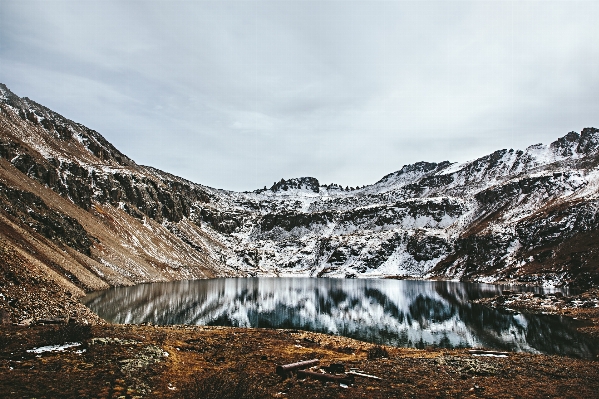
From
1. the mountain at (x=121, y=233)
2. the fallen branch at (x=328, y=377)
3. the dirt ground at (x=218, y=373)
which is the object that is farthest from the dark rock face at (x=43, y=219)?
the fallen branch at (x=328, y=377)

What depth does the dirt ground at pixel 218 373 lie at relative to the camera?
1320 centimetres

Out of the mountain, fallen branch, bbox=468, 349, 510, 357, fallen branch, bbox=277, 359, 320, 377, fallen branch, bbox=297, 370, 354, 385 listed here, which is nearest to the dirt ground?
fallen branch, bbox=297, 370, 354, 385

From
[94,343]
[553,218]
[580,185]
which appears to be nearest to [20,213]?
[94,343]

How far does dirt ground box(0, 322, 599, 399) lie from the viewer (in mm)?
13203

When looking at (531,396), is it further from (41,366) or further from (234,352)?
(41,366)

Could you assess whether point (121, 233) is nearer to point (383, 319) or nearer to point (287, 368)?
point (383, 319)

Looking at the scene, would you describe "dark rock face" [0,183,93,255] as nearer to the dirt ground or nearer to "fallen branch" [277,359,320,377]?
the dirt ground

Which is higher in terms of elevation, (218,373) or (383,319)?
(218,373)

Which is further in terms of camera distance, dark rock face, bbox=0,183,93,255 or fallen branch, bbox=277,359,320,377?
dark rock face, bbox=0,183,93,255

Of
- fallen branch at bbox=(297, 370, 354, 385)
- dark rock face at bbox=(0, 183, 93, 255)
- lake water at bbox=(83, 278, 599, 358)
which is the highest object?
dark rock face at bbox=(0, 183, 93, 255)

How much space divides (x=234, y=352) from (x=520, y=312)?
56.6 meters

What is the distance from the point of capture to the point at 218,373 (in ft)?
57.4

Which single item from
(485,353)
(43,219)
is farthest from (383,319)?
(43,219)

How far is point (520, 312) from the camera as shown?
199ft
